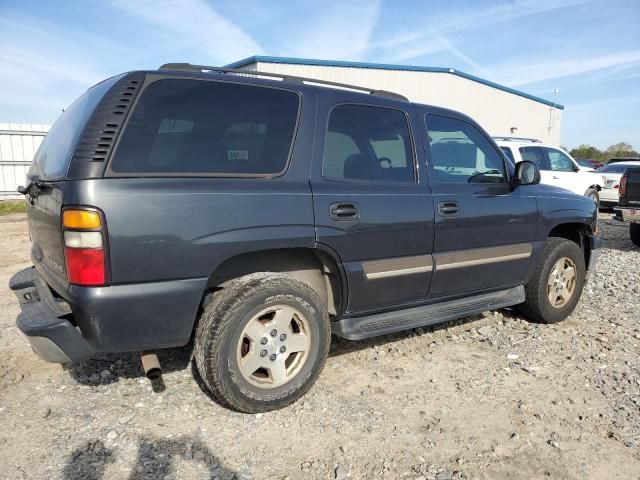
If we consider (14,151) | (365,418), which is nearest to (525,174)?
(365,418)

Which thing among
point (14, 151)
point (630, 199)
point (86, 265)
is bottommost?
point (630, 199)

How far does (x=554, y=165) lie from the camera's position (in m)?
12.0

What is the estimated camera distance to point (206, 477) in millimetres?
2383

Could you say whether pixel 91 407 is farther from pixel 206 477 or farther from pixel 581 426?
pixel 581 426

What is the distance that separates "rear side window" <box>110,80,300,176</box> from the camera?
255 cm

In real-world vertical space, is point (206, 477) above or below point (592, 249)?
below

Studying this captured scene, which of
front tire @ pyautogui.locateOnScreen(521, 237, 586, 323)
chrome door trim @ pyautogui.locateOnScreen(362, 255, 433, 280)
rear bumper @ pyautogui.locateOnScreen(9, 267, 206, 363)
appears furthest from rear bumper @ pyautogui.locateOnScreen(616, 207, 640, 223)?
rear bumper @ pyautogui.locateOnScreen(9, 267, 206, 363)

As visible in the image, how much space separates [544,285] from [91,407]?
3715mm

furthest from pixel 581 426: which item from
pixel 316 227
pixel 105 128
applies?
pixel 105 128

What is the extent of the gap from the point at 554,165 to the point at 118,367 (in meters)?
11.3

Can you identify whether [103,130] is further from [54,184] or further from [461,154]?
[461,154]

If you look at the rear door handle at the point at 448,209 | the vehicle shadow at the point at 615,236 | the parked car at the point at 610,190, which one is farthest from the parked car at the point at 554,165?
the rear door handle at the point at 448,209

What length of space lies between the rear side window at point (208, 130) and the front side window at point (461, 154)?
4.03 feet

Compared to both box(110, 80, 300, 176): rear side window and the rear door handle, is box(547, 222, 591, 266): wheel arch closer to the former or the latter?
the rear door handle
